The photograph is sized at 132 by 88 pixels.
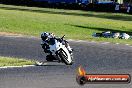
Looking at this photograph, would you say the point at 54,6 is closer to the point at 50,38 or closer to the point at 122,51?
the point at 122,51

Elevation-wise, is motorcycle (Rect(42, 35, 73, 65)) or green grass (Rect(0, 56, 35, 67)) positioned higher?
motorcycle (Rect(42, 35, 73, 65))

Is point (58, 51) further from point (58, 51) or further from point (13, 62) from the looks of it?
point (13, 62)

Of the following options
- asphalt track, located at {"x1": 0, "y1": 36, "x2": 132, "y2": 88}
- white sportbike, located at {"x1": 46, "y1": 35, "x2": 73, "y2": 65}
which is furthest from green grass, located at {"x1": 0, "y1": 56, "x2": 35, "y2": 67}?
white sportbike, located at {"x1": 46, "y1": 35, "x2": 73, "y2": 65}

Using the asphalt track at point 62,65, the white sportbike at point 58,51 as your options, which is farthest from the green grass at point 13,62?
the white sportbike at point 58,51

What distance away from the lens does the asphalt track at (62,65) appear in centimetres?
1322

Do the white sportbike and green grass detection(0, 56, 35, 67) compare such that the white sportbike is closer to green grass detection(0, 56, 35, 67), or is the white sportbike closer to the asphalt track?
the asphalt track

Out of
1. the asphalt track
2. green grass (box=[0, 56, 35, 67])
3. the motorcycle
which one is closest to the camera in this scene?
the motorcycle

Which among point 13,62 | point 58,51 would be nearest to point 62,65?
point 13,62

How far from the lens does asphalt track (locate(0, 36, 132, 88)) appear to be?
43.4ft

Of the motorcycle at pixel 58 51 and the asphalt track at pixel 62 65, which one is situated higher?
the motorcycle at pixel 58 51

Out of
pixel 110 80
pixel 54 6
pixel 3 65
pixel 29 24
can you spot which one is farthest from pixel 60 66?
pixel 54 6

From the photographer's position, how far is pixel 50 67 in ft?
52.9

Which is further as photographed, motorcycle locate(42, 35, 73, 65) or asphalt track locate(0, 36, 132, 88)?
asphalt track locate(0, 36, 132, 88)

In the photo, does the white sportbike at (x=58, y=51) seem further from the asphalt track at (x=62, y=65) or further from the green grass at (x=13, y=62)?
the green grass at (x=13, y=62)
